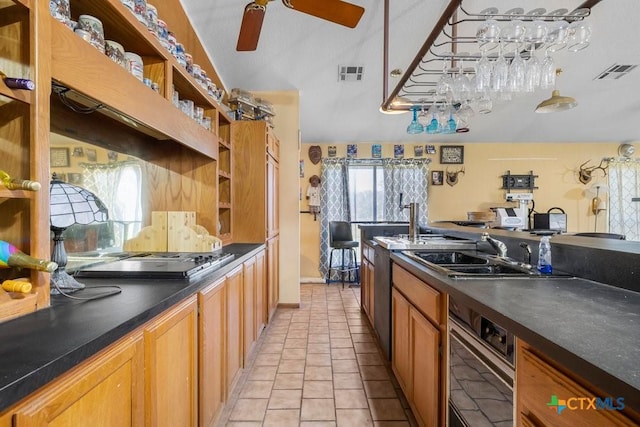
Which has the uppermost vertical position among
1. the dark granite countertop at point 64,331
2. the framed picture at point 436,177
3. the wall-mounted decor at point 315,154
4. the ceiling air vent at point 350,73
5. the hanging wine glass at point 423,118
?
the ceiling air vent at point 350,73

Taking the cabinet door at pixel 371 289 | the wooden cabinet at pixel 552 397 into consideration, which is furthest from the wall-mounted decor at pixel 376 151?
the wooden cabinet at pixel 552 397

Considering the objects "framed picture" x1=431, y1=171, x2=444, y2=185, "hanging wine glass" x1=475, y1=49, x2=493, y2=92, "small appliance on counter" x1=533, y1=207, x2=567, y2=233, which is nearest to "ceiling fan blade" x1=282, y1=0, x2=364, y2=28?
"hanging wine glass" x1=475, y1=49, x2=493, y2=92

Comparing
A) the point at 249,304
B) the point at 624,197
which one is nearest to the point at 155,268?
the point at 249,304

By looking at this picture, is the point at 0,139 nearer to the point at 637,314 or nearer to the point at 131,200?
the point at 131,200

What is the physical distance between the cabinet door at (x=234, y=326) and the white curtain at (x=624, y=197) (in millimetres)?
6428

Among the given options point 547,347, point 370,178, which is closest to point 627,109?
point 370,178

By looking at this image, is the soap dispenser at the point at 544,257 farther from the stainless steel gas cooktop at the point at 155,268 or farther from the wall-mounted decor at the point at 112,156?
the wall-mounted decor at the point at 112,156

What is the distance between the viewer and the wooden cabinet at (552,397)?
575 millimetres

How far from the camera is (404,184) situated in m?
5.11

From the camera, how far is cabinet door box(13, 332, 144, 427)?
0.58 meters

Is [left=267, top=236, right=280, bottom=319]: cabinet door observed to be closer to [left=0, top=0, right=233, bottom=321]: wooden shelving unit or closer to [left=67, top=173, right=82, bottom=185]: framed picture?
[left=0, top=0, right=233, bottom=321]: wooden shelving unit

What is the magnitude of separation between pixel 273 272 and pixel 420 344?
6.66ft

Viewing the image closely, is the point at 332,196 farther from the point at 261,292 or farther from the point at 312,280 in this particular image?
the point at 261,292

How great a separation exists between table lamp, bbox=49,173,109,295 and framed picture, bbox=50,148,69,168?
390mm
